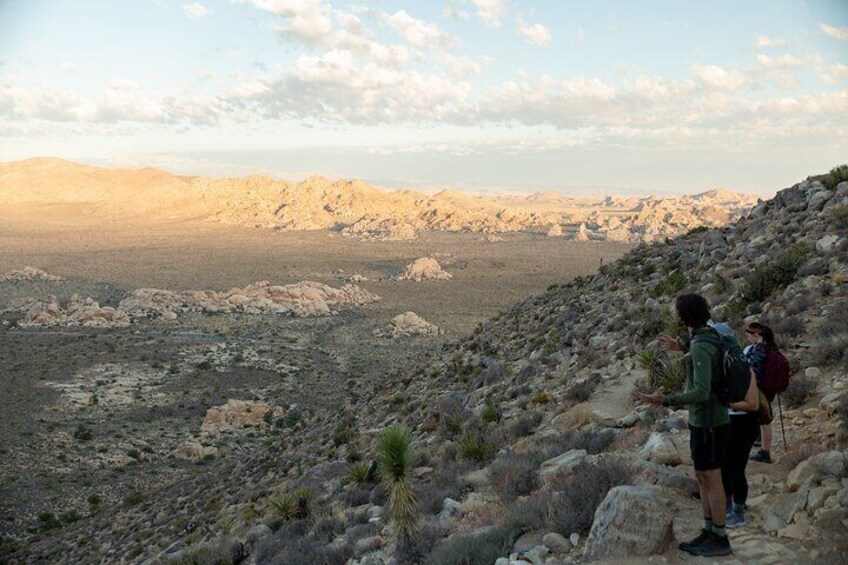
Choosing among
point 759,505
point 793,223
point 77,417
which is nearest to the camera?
point 759,505

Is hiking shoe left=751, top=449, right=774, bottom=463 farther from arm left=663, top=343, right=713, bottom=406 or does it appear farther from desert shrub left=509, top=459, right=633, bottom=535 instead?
arm left=663, top=343, right=713, bottom=406

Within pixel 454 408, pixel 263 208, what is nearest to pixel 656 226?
pixel 263 208

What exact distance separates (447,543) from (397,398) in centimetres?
1077

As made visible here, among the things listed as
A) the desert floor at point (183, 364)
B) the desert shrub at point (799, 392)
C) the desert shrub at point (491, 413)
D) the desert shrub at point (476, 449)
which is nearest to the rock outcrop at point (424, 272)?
the desert floor at point (183, 364)

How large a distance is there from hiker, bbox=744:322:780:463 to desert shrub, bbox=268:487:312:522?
6.34m

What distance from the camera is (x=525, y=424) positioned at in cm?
948

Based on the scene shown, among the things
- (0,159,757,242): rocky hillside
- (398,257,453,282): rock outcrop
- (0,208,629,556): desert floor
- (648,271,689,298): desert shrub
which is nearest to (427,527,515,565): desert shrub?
(0,208,629,556): desert floor

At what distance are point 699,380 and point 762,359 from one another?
156cm

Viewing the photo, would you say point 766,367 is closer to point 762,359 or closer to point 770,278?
point 762,359

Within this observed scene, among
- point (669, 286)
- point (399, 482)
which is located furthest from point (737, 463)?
point (669, 286)

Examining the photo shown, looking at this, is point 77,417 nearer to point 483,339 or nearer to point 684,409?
point 483,339

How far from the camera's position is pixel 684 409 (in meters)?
7.34

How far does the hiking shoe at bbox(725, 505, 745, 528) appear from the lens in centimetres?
461

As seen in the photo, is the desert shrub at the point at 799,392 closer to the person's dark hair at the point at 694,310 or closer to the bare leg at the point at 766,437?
the bare leg at the point at 766,437
